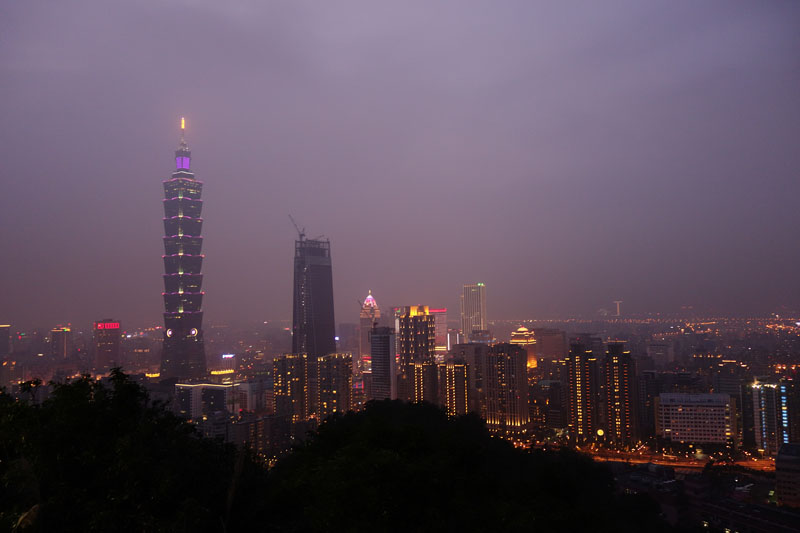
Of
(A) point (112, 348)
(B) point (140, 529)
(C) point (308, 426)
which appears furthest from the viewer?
(A) point (112, 348)

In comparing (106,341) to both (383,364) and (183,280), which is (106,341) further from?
(383,364)

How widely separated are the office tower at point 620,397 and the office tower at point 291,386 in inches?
543

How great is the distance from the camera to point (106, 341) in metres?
34.3

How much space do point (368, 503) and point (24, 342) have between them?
91.9 feet

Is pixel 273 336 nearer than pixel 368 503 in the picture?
No

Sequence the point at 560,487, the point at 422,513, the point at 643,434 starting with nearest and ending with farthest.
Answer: the point at 422,513 < the point at 560,487 < the point at 643,434

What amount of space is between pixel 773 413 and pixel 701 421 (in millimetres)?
2321

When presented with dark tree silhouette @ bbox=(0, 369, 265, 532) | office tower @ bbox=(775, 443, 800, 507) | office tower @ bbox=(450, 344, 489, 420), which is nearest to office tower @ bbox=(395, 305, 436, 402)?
office tower @ bbox=(450, 344, 489, 420)

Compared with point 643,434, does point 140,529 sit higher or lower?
higher

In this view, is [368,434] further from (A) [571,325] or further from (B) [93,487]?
(A) [571,325]

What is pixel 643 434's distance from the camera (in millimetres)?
21344

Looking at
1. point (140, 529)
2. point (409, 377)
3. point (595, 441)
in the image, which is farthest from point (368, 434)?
point (409, 377)

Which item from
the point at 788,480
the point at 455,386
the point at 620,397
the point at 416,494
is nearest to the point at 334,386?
the point at 455,386

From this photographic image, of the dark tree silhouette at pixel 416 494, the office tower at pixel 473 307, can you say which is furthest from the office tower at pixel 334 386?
the office tower at pixel 473 307
